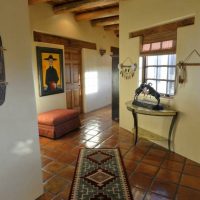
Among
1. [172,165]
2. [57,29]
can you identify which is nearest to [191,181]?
[172,165]

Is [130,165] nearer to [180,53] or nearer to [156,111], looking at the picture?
[156,111]

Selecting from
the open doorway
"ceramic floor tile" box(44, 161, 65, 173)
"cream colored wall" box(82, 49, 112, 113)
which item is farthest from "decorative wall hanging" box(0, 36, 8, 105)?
"cream colored wall" box(82, 49, 112, 113)

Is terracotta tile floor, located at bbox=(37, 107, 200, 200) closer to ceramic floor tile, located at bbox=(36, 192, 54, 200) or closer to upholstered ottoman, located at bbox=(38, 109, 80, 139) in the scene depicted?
ceramic floor tile, located at bbox=(36, 192, 54, 200)

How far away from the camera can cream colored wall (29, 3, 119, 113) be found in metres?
4.25

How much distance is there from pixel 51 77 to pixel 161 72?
2727 mm

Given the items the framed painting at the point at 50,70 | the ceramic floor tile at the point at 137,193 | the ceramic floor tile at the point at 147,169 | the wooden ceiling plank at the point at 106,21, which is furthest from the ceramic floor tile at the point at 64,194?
the wooden ceiling plank at the point at 106,21

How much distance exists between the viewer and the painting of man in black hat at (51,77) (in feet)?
15.1

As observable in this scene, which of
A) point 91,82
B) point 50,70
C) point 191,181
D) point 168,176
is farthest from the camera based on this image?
point 91,82

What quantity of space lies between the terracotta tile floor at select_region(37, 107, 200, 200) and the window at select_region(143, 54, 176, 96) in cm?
115

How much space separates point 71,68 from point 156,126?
3.16m

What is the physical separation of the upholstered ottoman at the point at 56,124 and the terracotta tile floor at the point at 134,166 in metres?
0.15

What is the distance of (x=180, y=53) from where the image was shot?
295 centimetres

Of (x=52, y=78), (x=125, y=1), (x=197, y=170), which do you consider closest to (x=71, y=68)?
(x=52, y=78)

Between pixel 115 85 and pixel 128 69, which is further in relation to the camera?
pixel 115 85
